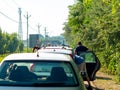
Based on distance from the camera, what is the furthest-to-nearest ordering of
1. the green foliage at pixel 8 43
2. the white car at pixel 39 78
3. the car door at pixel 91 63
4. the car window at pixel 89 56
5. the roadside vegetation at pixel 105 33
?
1. the green foliage at pixel 8 43
2. the roadside vegetation at pixel 105 33
3. the car door at pixel 91 63
4. the car window at pixel 89 56
5. the white car at pixel 39 78

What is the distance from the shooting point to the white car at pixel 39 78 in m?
6.67

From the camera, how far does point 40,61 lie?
7098 millimetres

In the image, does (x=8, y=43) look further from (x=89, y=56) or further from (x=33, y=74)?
(x=33, y=74)

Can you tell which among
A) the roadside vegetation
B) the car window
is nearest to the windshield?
the roadside vegetation

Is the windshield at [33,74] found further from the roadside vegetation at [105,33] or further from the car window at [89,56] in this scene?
the car window at [89,56]

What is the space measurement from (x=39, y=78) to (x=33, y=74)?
0.42 feet

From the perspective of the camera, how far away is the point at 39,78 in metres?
7.12

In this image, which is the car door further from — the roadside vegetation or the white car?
the white car

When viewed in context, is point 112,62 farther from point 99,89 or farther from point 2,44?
point 2,44

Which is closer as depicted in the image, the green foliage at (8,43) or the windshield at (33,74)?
the windshield at (33,74)

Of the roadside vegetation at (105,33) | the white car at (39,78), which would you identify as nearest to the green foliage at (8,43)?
the roadside vegetation at (105,33)

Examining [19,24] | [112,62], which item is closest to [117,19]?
[112,62]

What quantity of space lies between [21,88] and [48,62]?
812 mm

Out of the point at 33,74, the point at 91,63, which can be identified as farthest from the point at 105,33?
the point at 33,74
